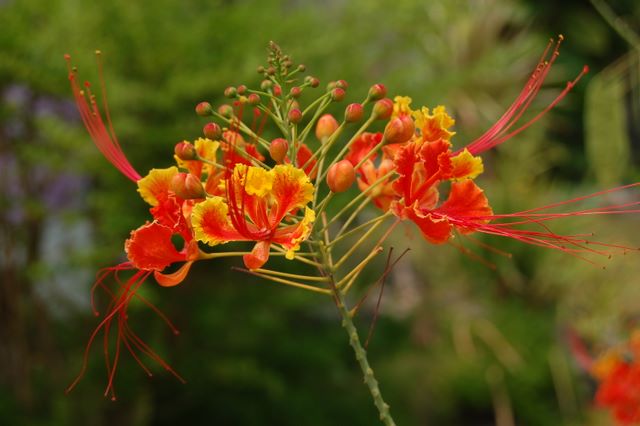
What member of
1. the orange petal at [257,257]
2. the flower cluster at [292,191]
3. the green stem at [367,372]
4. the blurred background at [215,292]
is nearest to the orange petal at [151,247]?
the flower cluster at [292,191]

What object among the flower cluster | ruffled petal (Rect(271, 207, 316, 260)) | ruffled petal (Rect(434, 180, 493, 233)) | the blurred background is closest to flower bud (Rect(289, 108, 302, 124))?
the flower cluster

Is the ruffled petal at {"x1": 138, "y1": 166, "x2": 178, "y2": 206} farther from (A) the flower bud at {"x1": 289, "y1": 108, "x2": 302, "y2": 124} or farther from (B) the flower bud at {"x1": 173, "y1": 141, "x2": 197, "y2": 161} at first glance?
(A) the flower bud at {"x1": 289, "y1": 108, "x2": 302, "y2": 124}

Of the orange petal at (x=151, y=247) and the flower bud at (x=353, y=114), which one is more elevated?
the flower bud at (x=353, y=114)

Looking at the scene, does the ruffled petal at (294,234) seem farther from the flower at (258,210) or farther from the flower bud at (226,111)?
the flower bud at (226,111)

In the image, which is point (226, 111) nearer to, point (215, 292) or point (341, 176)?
point (341, 176)

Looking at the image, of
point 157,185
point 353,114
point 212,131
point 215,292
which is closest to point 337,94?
point 353,114
